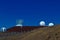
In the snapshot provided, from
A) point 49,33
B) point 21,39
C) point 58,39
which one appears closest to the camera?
point 58,39

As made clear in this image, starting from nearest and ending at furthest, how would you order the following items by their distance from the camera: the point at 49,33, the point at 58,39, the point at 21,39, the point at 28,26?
1. the point at 58,39
2. the point at 49,33
3. the point at 21,39
4. the point at 28,26

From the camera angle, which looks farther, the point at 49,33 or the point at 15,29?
the point at 15,29

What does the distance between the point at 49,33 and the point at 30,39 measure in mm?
2143

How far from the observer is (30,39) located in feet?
71.8

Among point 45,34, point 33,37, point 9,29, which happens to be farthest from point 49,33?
point 9,29

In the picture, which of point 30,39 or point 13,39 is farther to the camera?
point 13,39

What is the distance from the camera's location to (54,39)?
19875 mm

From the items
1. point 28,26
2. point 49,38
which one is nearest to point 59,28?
point 49,38

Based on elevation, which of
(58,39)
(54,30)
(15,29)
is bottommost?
(58,39)

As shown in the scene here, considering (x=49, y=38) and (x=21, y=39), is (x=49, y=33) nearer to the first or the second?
(x=49, y=38)

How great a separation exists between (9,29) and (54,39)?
1009 inches

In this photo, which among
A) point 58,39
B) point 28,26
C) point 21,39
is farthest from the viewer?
point 28,26

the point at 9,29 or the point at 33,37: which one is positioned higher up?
the point at 9,29

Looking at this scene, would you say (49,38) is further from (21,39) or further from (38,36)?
(21,39)
